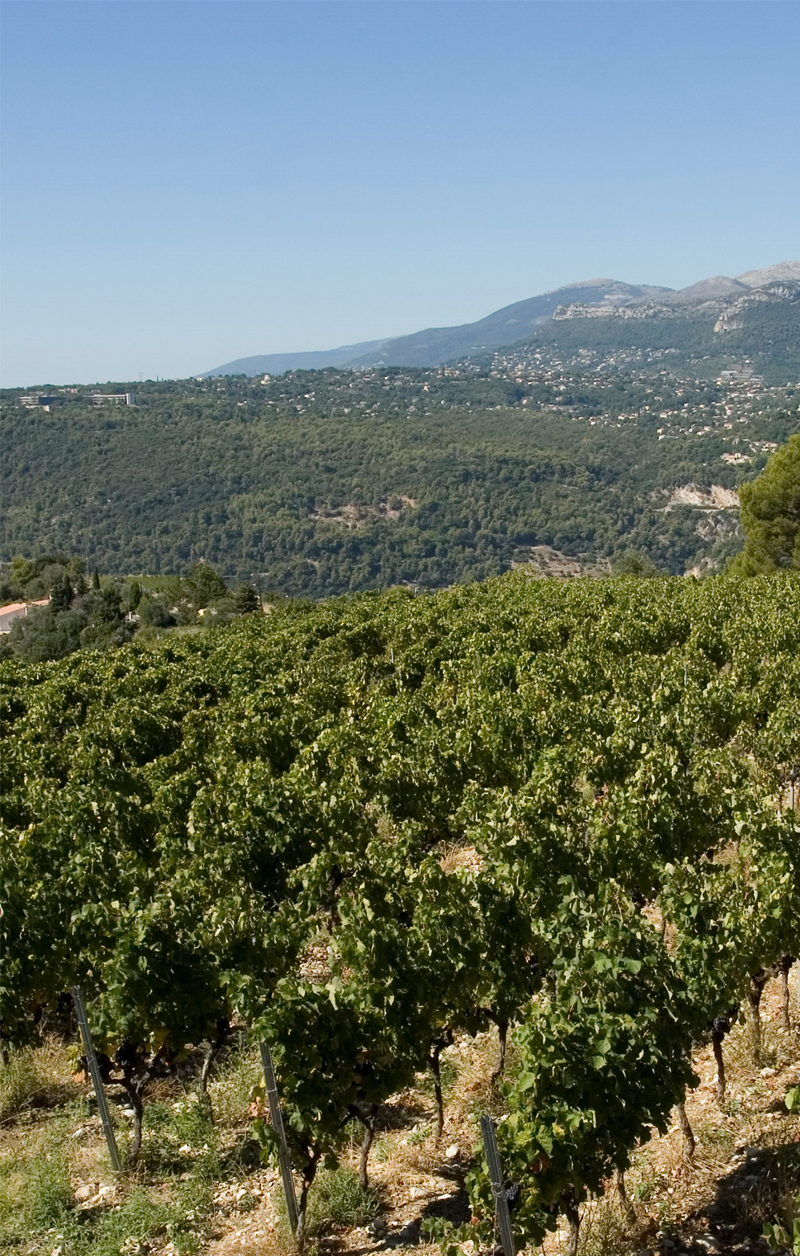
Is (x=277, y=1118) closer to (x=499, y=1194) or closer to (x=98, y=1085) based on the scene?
(x=499, y=1194)

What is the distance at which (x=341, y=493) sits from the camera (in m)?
128

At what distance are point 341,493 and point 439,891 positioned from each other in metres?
121

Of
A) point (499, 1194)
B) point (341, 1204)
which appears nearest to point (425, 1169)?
point (341, 1204)

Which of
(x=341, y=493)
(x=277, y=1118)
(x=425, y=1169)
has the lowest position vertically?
(x=425, y=1169)

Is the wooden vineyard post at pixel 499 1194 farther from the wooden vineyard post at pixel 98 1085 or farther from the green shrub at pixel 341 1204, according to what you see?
the wooden vineyard post at pixel 98 1085

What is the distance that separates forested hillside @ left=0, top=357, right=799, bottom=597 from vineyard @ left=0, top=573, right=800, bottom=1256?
8109cm

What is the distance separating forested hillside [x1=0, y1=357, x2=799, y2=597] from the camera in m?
109

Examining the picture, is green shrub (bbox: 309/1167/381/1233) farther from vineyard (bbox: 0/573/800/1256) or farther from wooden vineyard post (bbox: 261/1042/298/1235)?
wooden vineyard post (bbox: 261/1042/298/1235)

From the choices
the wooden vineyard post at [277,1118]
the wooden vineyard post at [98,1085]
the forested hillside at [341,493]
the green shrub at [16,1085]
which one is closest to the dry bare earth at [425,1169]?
the green shrub at [16,1085]

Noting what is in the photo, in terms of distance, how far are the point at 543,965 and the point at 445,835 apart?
15.9ft

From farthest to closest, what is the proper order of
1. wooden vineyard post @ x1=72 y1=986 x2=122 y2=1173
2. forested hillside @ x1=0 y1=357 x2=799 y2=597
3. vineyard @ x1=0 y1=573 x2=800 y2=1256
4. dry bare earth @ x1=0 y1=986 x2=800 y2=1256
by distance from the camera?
forested hillside @ x1=0 y1=357 x2=799 y2=597, wooden vineyard post @ x1=72 y1=986 x2=122 y2=1173, vineyard @ x1=0 y1=573 x2=800 y2=1256, dry bare earth @ x1=0 y1=986 x2=800 y2=1256

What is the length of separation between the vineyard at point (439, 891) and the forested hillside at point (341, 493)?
266 ft

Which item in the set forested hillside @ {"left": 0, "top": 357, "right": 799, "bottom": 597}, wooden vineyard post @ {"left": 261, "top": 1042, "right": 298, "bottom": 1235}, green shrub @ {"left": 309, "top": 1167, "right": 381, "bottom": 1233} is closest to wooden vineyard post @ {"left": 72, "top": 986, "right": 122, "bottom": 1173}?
green shrub @ {"left": 309, "top": 1167, "right": 381, "bottom": 1233}

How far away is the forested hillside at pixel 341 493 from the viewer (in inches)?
4296
